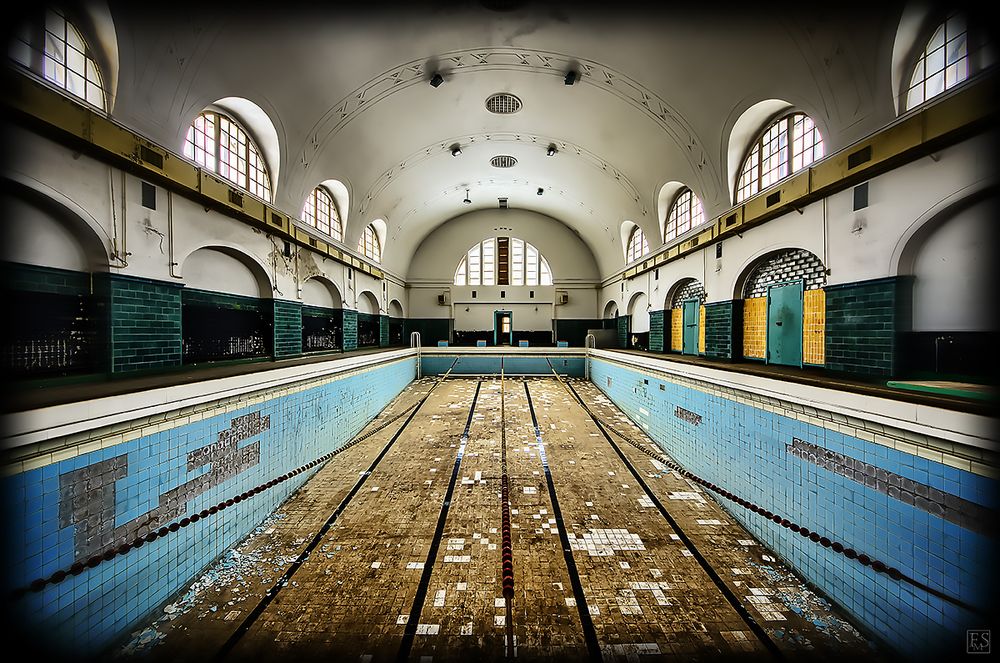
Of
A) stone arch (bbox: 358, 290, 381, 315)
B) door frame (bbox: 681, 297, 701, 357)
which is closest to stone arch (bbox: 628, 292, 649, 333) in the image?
door frame (bbox: 681, 297, 701, 357)

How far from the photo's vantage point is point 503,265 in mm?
17000

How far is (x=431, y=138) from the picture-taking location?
9289 millimetres

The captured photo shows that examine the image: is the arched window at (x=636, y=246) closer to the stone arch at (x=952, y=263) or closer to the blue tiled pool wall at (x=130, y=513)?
the stone arch at (x=952, y=263)

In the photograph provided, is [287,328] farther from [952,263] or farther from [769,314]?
[952,263]

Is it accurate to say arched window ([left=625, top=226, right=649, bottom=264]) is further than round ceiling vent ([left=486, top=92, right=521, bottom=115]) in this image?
Yes

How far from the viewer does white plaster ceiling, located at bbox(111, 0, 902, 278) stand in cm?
375

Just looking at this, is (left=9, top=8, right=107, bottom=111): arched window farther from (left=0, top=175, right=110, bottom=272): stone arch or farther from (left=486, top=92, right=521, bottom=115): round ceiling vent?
(left=486, top=92, right=521, bottom=115): round ceiling vent

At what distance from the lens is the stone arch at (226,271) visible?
516cm

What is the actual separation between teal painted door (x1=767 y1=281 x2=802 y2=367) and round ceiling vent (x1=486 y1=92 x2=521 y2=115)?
22.0ft

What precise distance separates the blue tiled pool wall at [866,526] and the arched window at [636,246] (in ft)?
28.8

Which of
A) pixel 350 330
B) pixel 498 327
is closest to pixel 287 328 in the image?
pixel 350 330

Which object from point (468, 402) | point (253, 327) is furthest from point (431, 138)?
point (468, 402)

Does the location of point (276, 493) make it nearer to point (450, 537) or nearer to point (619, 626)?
point (450, 537)

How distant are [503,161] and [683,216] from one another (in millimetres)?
5815
